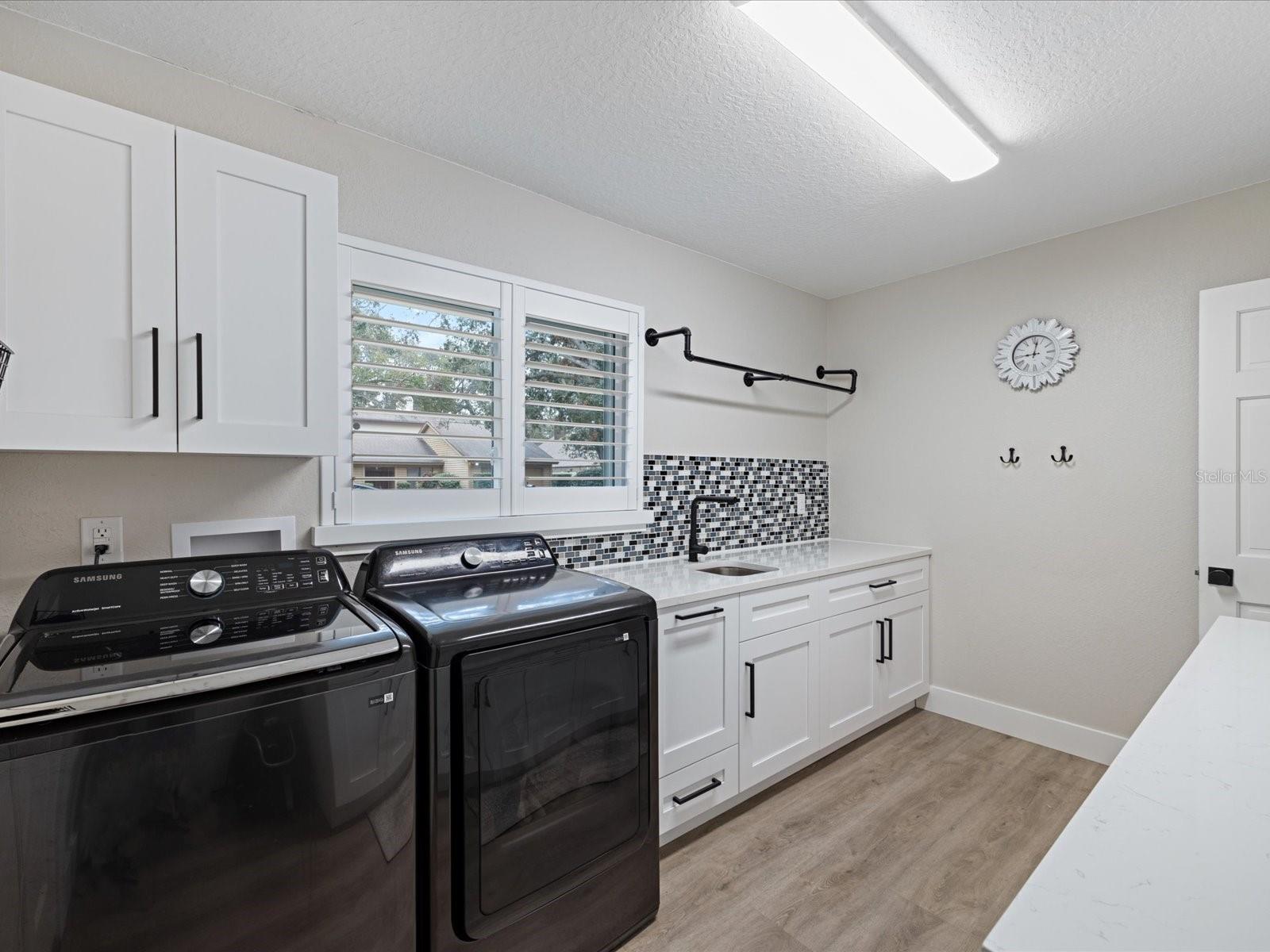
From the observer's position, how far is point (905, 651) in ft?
10.5

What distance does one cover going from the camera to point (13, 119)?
4.20 feet

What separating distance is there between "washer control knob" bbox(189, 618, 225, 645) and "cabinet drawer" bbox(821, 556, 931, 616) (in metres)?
2.21

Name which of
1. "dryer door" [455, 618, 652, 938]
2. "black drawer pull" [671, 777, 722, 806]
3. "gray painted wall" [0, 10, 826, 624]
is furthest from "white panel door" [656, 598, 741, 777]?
"gray painted wall" [0, 10, 826, 624]

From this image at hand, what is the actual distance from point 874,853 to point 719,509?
5.29ft

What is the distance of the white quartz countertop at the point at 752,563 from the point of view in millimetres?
2246

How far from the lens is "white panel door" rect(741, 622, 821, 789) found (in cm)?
237

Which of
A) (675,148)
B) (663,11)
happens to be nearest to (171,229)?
(663,11)

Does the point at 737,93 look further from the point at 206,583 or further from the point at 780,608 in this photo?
the point at 206,583

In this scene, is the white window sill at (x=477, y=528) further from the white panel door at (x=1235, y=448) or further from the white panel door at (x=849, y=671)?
the white panel door at (x=1235, y=448)

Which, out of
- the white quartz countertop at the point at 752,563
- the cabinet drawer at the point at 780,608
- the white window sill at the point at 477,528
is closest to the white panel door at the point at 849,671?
the cabinet drawer at the point at 780,608

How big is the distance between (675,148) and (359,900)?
2.32 m

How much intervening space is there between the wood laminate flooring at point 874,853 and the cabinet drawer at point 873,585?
72 cm

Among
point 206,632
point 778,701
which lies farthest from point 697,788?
point 206,632

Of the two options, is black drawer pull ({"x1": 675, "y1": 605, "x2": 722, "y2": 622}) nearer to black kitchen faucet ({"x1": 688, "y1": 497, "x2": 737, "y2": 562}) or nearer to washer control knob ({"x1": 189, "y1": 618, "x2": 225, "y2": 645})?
black kitchen faucet ({"x1": 688, "y1": 497, "x2": 737, "y2": 562})
